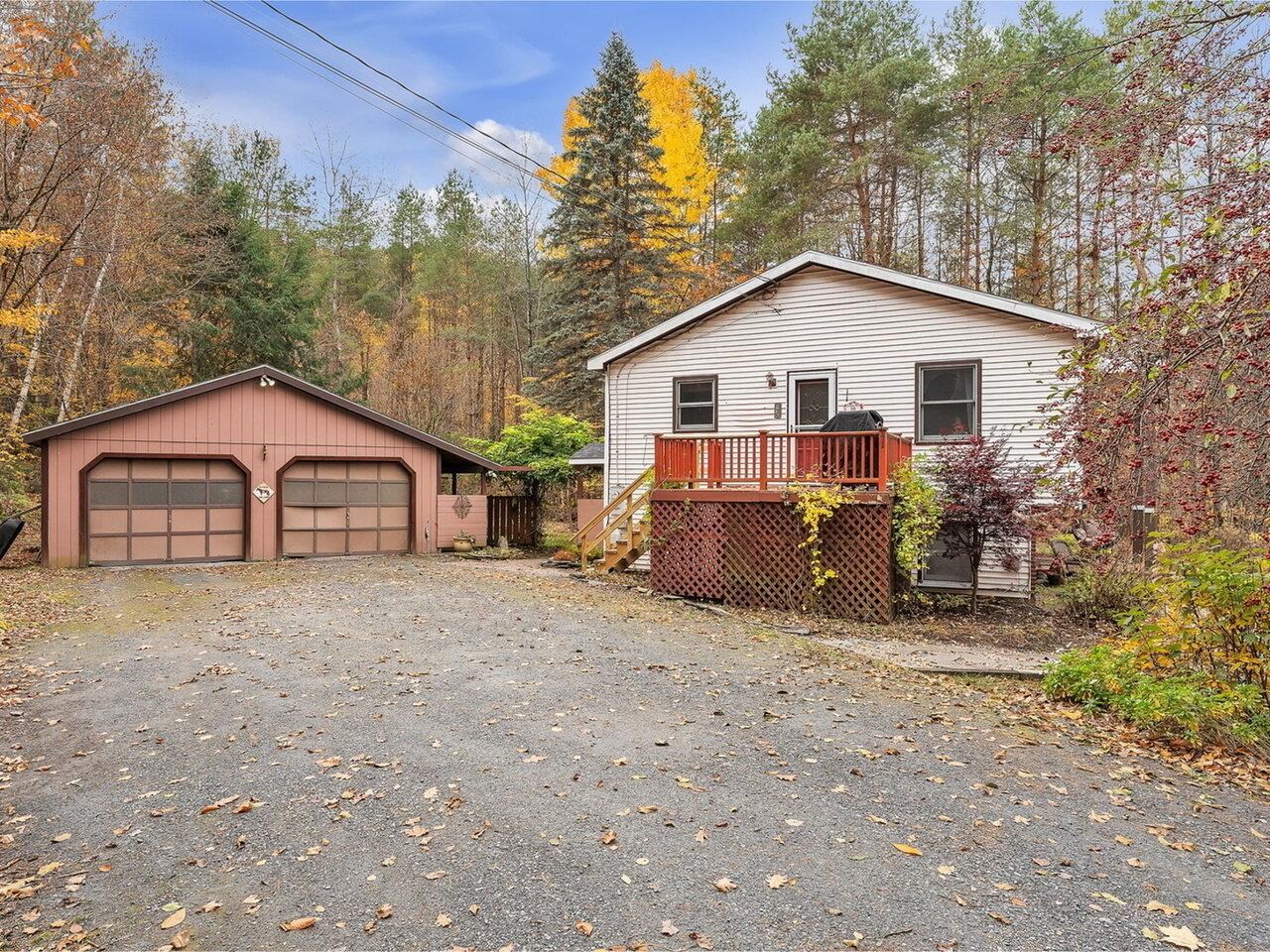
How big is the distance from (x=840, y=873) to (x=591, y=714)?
255 cm

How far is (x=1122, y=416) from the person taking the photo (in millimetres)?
3918

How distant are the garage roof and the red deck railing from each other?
22.0 ft

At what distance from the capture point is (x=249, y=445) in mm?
14258

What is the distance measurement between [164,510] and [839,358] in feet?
43.1

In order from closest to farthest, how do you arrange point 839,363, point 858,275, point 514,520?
point 858,275 → point 839,363 → point 514,520

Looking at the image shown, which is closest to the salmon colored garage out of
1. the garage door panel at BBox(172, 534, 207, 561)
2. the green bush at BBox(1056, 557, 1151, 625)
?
the garage door panel at BBox(172, 534, 207, 561)

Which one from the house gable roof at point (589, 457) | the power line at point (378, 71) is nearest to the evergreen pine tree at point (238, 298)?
the house gable roof at point (589, 457)

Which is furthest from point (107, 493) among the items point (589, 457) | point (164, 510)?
point (589, 457)

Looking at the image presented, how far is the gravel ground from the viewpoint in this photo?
300 centimetres

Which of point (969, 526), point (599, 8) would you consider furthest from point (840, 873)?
point (599, 8)

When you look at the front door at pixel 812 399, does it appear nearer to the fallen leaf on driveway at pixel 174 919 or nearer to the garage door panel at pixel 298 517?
the garage door panel at pixel 298 517

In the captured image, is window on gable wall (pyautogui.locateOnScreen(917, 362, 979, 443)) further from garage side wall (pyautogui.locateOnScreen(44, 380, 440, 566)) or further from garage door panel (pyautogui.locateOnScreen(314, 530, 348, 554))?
garage door panel (pyautogui.locateOnScreen(314, 530, 348, 554))

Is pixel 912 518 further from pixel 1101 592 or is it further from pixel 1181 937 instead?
pixel 1181 937

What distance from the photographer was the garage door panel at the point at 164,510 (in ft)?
43.0
